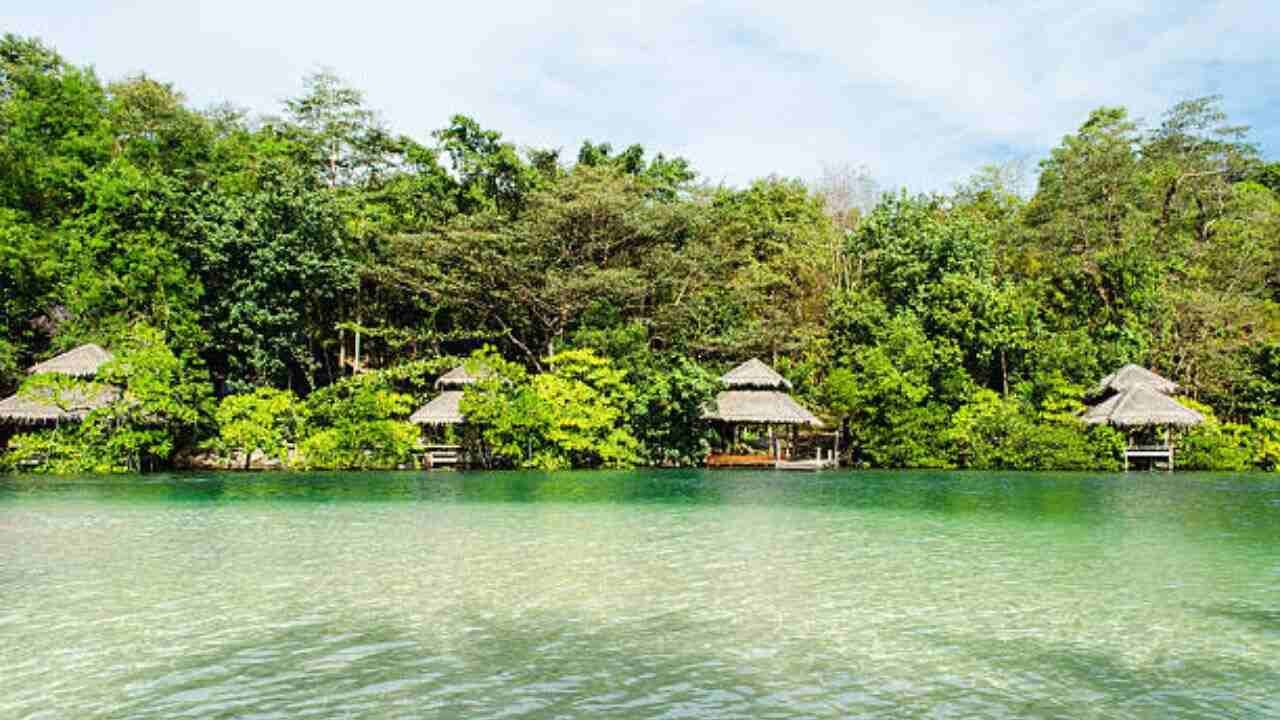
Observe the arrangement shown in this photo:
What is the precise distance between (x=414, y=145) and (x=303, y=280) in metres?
6.62

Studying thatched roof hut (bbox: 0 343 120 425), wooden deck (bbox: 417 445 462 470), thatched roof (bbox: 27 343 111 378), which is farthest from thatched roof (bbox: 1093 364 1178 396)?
thatched roof (bbox: 27 343 111 378)

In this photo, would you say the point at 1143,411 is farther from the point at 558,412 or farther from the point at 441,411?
the point at 441,411

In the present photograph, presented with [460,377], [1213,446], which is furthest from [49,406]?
[1213,446]

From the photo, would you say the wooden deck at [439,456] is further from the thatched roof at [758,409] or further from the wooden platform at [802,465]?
the wooden platform at [802,465]

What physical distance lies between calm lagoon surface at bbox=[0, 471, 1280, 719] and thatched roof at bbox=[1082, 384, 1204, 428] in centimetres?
907

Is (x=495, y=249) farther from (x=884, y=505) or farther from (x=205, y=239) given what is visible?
(x=884, y=505)

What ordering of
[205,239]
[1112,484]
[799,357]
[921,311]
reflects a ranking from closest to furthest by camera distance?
[1112,484] < [205,239] < [921,311] < [799,357]

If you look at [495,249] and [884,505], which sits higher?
[495,249]

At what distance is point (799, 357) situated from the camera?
2877 cm

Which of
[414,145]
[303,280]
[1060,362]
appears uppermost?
[414,145]

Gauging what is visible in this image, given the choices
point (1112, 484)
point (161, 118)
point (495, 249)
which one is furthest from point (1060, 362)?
point (161, 118)

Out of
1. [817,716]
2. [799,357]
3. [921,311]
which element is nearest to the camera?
[817,716]

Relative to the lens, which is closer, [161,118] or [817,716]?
[817,716]

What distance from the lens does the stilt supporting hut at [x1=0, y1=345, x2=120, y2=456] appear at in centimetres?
2130
